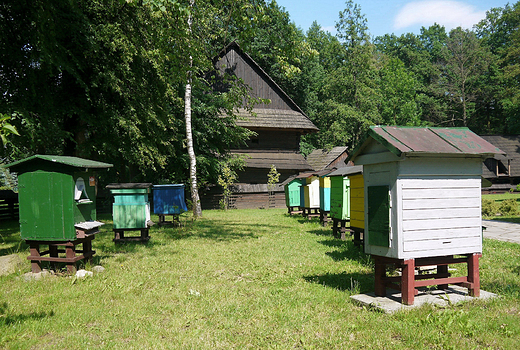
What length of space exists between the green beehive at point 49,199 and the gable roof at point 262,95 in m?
21.8

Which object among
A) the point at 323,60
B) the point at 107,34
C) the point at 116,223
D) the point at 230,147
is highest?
the point at 323,60

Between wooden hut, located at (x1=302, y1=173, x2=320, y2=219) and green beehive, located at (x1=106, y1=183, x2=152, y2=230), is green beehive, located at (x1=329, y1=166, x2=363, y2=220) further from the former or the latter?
green beehive, located at (x1=106, y1=183, x2=152, y2=230)

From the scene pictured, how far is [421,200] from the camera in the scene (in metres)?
5.29

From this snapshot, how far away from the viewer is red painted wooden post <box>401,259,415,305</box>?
5.18m

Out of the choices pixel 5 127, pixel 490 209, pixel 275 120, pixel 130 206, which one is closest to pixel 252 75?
pixel 275 120

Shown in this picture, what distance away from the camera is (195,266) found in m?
8.34

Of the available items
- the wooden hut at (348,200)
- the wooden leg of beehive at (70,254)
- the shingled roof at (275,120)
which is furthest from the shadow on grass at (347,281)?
the shingled roof at (275,120)

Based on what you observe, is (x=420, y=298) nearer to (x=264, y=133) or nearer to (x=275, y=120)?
(x=275, y=120)

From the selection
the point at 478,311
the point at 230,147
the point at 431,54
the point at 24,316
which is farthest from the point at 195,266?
the point at 431,54

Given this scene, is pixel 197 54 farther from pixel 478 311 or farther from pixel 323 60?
pixel 323 60

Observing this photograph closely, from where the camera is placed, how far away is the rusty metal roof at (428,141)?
5.11 m

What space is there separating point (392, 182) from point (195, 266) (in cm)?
471

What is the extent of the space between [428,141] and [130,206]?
7930 millimetres

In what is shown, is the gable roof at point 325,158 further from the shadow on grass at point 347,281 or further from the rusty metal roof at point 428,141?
the rusty metal roof at point 428,141
